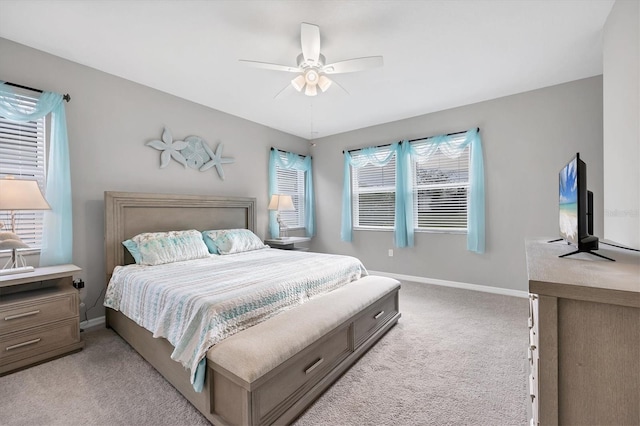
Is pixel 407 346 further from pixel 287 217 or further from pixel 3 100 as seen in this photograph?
pixel 3 100

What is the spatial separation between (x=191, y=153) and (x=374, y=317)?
10.1 feet

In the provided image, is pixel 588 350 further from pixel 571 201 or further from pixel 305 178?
pixel 305 178

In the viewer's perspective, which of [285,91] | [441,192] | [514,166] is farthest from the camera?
[441,192]

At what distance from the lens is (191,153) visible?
372 cm

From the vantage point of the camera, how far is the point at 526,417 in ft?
5.27

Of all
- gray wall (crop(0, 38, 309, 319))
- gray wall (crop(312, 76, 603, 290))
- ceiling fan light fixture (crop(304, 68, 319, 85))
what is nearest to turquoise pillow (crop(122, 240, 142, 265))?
gray wall (crop(0, 38, 309, 319))

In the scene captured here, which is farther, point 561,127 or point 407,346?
point 561,127

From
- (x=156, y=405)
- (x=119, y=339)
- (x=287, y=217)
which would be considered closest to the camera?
(x=156, y=405)

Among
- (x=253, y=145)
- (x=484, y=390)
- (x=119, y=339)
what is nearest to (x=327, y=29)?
(x=253, y=145)

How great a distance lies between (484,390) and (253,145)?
13.8ft

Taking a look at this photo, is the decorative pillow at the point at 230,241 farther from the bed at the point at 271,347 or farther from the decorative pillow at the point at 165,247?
the bed at the point at 271,347

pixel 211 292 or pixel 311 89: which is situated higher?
pixel 311 89

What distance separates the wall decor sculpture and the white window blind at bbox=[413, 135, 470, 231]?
3019mm

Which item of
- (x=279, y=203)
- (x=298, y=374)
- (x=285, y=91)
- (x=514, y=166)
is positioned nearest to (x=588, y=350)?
(x=298, y=374)
